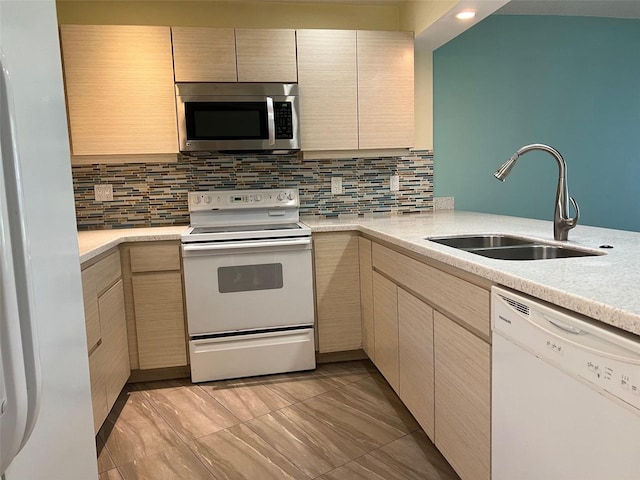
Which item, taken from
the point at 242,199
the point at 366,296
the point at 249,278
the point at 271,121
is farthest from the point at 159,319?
the point at 271,121

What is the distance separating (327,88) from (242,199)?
2.88 feet

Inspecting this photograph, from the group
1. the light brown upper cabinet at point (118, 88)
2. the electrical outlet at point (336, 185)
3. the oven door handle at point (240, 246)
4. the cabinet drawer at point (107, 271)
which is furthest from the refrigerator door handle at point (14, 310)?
the electrical outlet at point (336, 185)

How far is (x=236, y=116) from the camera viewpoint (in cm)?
264

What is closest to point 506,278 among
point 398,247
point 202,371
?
point 398,247

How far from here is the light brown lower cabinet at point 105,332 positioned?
6.19ft

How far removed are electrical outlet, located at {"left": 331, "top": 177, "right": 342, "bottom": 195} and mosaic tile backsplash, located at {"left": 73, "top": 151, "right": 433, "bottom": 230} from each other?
24 millimetres

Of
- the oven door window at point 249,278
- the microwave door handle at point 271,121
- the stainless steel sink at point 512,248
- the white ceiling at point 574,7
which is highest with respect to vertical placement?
the white ceiling at point 574,7

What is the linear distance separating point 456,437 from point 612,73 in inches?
129

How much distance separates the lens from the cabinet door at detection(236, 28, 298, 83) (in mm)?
2654

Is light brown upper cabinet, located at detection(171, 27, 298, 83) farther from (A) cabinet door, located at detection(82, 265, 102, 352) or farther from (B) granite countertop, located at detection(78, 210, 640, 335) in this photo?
(A) cabinet door, located at detection(82, 265, 102, 352)

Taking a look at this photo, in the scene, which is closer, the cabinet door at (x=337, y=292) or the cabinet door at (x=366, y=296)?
the cabinet door at (x=366, y=296)

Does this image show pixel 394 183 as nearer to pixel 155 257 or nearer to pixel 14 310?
pixel 155 257

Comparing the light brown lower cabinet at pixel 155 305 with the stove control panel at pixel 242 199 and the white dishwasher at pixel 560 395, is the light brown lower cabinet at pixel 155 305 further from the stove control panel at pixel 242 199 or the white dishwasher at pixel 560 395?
the white dishwasher at pixel 560 395

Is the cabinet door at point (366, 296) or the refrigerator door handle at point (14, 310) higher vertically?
the refrigerator door handle at point (14, 310)
